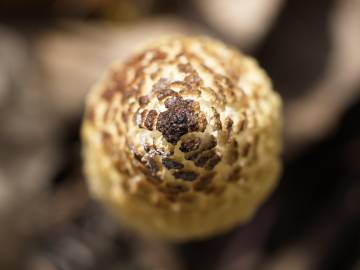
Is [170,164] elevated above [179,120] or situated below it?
below

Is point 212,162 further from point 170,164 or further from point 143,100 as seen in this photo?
point 143,100

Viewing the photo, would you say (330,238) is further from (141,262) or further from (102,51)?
(102,51)

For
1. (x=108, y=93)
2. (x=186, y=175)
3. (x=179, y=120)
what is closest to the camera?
(x=179, y=120)

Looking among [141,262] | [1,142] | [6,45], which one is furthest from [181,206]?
[6,45]

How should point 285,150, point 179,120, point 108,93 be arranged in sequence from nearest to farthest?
point 179,120 → point 108,93 → point 285,150

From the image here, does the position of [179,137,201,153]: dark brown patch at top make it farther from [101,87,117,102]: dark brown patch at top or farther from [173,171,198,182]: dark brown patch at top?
[101,87,117,102]: dark brown patch at top

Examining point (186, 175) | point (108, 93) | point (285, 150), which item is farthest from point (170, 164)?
point (285, 150)

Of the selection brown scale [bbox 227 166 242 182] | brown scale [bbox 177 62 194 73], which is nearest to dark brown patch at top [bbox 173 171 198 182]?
brown scale [bbox 227 166 242 182]
